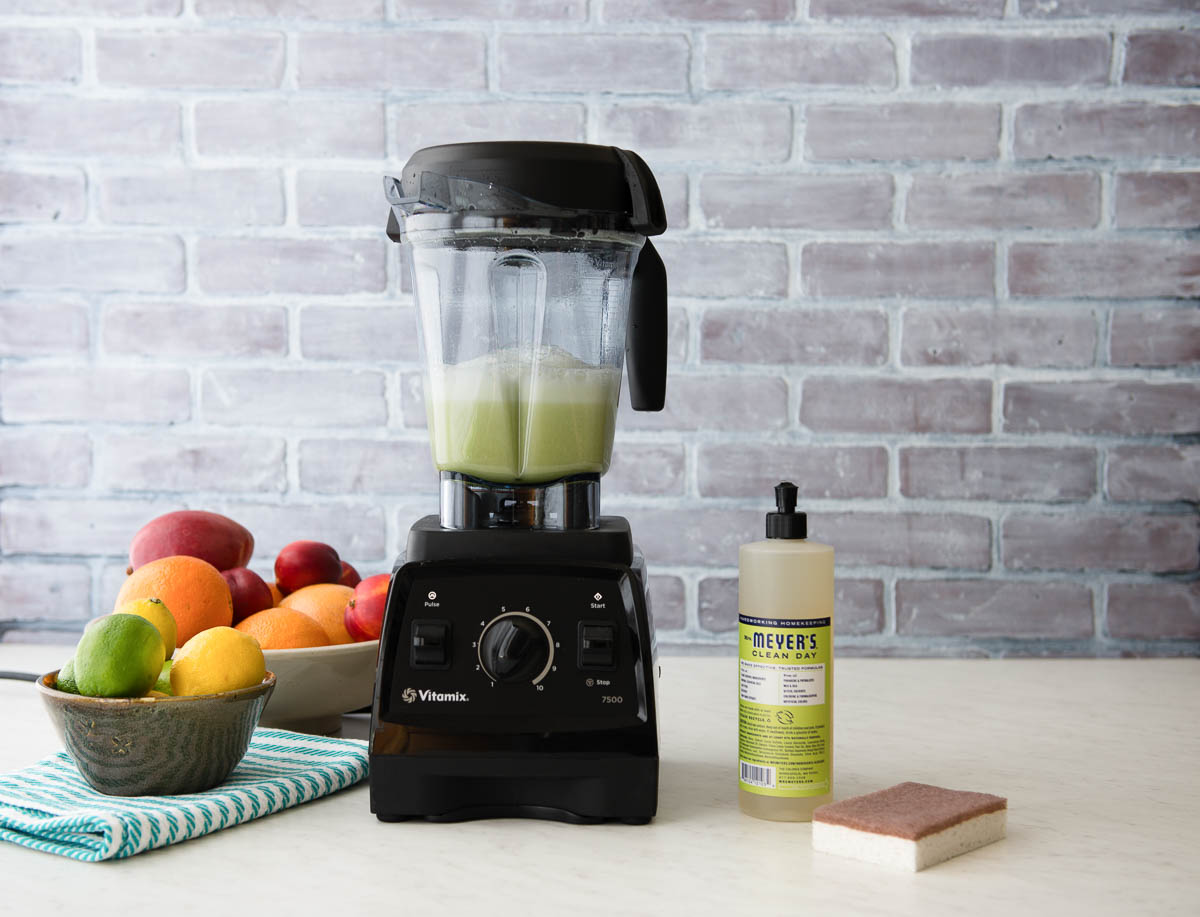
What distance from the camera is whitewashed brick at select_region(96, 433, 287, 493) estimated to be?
5.72 ft

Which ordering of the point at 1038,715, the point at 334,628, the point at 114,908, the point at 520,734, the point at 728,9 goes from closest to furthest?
the point at 114,908, the point at 520,734, the point at 334,628, the point at 1038,715, the point at 728,9

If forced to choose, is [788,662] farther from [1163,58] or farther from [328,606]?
[1163,58]

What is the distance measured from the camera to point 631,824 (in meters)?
0.90

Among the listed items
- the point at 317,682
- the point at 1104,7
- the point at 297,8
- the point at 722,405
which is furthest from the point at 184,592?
the point at 1104,7

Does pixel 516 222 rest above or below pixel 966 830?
above

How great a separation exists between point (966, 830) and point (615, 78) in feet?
3.91

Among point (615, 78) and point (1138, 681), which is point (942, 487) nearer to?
point (1138, 681)

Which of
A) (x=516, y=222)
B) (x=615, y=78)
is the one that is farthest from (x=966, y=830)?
(x=615, y=78)

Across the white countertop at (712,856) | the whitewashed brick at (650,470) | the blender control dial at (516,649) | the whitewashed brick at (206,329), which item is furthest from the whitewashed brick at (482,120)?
the blender control dial at (516,649)

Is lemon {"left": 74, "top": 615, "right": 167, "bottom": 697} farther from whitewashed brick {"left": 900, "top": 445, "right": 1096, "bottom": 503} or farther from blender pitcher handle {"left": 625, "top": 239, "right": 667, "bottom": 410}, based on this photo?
whitewashed brick {"left": 900, "top": 445, "right": 1096, "bottom": 503}

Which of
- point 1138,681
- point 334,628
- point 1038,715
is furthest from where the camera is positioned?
point 1138,681

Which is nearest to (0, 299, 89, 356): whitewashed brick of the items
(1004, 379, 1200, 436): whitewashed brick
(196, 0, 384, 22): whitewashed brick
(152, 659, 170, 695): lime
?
(196, 0, 384, 22): whitewashed brick

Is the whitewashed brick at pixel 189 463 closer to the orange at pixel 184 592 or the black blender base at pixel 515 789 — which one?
the orange at pixel 184 592

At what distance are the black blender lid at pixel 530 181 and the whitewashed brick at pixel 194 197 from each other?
850mm
